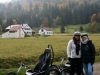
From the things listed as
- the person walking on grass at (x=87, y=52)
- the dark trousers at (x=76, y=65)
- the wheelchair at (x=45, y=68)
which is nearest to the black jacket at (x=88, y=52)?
the person walking on grass at (x=87, y=52)

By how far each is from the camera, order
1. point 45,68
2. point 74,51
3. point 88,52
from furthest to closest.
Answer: point 45,68 < point 74,51 < point 88,52

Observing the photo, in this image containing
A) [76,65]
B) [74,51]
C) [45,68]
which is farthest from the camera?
[45,68]

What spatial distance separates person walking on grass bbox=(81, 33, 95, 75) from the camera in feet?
23.0

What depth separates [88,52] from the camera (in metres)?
7.04

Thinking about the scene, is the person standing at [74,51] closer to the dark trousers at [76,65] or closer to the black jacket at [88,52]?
the dark trousers at [76,65]

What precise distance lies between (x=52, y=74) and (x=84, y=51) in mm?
1658

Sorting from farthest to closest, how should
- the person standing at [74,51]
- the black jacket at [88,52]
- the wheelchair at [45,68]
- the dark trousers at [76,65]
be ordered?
the wheelchair at [45,68], the dark trousers at [76,65], the person standing at [74,51], the black jacket at [88,52]

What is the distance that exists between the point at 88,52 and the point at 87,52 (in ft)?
0.12

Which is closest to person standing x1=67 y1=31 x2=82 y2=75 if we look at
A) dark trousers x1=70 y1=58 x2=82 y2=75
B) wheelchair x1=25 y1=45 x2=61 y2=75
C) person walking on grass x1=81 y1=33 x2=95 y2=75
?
dark trousers x1=70 y1=58 x2=82 y2=75

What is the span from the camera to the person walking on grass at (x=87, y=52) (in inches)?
276

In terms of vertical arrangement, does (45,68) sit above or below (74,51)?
below

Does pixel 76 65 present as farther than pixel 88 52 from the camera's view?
Yes

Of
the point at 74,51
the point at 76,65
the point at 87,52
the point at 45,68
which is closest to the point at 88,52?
the point at 87,52

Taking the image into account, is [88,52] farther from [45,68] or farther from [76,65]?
[45,68]
